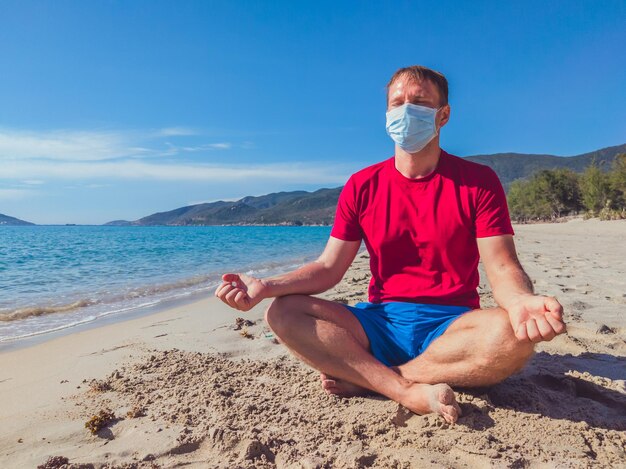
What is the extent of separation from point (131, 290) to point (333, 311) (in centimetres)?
783

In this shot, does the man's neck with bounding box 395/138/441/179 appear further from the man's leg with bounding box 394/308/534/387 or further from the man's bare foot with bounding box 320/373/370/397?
the man's bare foot with bounding box 320/373/370/397

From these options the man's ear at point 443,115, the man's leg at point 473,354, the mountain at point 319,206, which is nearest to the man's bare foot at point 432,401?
the man's leg at point 473,354

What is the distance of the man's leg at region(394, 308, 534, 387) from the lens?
2.13m

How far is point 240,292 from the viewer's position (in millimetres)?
2520

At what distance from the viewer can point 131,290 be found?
9.43 metres

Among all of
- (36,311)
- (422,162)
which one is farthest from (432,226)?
(36,311)

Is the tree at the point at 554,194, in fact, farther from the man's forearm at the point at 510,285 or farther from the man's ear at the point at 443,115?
the man's forearm at the point at 510,285

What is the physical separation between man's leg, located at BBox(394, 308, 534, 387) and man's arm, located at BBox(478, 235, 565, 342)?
10cm

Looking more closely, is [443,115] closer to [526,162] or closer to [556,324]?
[556,324]

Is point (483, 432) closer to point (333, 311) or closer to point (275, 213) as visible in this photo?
point (333, 311)

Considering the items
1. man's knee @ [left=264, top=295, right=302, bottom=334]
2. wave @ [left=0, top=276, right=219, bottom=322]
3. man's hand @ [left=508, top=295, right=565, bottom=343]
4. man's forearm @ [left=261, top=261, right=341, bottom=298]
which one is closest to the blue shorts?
man's forearm @ [left=261, top=261, right=341, bottom=298]

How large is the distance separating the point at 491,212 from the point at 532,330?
2.61 ft

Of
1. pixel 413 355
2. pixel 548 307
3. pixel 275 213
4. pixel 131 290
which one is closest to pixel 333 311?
pixel 413 355

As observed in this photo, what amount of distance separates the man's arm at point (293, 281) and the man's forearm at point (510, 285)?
903mm
